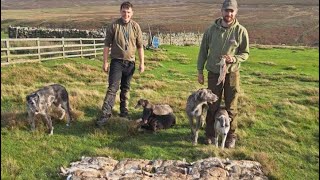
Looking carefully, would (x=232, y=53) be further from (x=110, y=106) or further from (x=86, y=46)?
(x=86, y=46)

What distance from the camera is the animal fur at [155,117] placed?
386 inches

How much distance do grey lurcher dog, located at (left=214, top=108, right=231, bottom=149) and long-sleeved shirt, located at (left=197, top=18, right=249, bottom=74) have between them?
911mm

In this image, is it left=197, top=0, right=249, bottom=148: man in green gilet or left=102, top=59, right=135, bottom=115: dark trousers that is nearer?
left=197, top=0, right=249, bottom=148: man in green gilet

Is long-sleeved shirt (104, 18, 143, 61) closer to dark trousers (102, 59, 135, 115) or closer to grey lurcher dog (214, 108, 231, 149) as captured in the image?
dark trousers (102, 59, 135, 115)

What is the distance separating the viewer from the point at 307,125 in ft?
35.5

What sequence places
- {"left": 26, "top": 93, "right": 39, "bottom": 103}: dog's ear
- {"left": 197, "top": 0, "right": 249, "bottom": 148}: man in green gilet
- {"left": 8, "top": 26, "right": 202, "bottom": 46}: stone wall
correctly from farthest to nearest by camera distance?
{"left": 8, "top": 26, "right": 202, "bottom": 46}: stone wall → {"left": 26, "top": 93, "right": 39, "bottom": 103}: dog's ear → {"left": 197, "top": 0, "right": 249, "bottom": 148}: man in green gilet

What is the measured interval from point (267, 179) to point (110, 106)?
13.6ft

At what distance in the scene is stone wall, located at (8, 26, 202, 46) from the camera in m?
35.7

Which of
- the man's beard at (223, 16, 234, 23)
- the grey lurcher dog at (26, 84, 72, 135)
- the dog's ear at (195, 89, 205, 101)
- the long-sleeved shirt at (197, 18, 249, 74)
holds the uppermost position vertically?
the man's beard at (223, 16, 234, 23)

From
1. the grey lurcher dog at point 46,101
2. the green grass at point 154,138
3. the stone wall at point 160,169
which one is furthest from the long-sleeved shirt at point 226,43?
the grey lurcher dog at point 46,101

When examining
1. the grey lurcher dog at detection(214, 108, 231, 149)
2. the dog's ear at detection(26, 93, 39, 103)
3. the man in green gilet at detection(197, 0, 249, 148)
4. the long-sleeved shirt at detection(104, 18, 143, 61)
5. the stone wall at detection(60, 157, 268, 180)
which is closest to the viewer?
the stone wall at detection(60, 157, 268, 180)

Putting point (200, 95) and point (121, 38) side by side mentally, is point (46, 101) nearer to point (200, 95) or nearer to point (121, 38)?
point (121, 38)

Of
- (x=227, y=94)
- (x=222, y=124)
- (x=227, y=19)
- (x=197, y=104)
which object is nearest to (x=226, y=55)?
(x=227, y=19)

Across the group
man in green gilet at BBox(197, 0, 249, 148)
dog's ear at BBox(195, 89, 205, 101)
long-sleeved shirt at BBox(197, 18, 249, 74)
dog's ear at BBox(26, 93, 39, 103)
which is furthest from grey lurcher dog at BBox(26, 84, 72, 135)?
long-sleeved shirt at BBox(197, 18, 249, 74)
